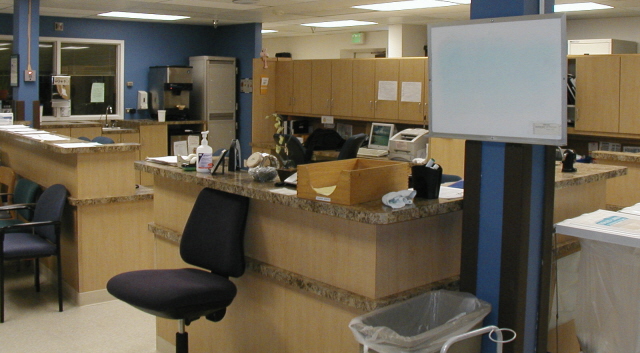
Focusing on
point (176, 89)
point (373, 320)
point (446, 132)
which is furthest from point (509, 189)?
point (176, 89)

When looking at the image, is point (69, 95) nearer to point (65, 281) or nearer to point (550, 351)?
point (65, 281)

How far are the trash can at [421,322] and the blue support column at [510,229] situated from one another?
0.10 metres

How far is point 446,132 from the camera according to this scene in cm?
261

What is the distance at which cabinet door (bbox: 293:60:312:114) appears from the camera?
841 centimetres

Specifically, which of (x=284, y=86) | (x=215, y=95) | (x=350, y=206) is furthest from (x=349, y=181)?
(x=215, y=95)

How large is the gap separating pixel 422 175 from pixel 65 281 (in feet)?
10.9

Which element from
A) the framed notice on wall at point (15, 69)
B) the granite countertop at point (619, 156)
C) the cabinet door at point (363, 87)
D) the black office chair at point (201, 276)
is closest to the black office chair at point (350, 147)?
the granite countertop at point (619, 156)

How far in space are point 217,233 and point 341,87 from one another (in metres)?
5.21

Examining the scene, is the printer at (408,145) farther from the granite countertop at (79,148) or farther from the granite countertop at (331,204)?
the granite countertop at (331,204)

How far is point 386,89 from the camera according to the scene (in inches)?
293

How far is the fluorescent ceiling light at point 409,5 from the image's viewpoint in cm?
718

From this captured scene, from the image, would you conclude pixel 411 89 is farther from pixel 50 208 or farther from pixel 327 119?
pixel 50 208

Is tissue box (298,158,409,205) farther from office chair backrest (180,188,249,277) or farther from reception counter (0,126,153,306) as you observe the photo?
reception counter (0,126,153,306)

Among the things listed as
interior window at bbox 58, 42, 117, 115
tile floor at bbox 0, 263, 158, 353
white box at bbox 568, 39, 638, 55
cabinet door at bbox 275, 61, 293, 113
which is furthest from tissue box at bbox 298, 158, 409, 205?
interior window at bbox 58, 42, 117, 115
